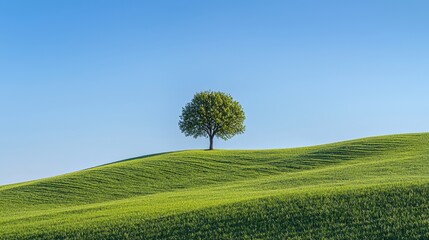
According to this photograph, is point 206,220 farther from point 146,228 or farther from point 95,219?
point 95,219

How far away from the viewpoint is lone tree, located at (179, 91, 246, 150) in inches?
2635

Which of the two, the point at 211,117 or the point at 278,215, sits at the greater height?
the point at 211,117

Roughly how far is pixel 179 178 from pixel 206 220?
2744 centimetres

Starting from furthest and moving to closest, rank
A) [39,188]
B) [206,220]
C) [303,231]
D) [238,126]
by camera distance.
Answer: [238,126] → [39,188] → [206,220] → [303,231]

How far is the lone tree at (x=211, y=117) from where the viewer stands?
66938 mm

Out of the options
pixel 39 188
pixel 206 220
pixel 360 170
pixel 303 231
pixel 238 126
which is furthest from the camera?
pixel 238 126

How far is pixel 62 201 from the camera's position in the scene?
3847 cm

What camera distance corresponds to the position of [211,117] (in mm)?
66938

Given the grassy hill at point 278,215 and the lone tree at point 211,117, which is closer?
the grassy hill at point 278,215

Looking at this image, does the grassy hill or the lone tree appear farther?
the lone tree

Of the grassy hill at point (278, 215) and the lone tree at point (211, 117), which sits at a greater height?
the lone tree at point (211, 117)

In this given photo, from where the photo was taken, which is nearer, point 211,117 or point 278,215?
point 278,215

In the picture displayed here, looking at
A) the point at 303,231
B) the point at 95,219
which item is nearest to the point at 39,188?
the point at 95,219

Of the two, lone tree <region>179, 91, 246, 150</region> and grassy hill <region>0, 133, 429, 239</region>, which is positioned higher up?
lone tree <region>179, 91, 246, 150</region>
